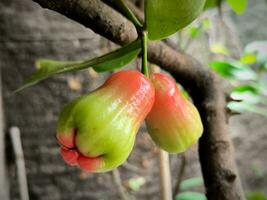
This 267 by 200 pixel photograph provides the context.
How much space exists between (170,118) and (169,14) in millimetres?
96

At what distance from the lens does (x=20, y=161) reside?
3.60ft

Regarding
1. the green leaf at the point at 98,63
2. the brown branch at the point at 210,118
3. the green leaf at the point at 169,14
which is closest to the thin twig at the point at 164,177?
the brown branch at the point at 210,118

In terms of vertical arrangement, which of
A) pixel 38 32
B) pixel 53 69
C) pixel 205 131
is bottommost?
pixel 38 32

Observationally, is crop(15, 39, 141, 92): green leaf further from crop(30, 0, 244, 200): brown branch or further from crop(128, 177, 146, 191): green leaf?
crop(128, 177, 146, 191): green leaf

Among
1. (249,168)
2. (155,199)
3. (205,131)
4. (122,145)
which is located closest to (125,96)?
(122,145)

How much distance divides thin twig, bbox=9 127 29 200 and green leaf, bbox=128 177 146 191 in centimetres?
32

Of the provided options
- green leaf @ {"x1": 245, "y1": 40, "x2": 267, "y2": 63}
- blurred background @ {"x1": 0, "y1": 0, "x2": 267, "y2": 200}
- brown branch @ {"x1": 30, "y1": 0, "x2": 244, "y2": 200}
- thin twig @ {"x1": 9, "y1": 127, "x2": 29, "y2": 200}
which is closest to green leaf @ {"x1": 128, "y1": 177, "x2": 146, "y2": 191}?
Answer: blurred background @ {"x1": 0, "y1": 0, "x2": 267, "y2": 200}

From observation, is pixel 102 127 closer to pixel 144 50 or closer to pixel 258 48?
pixel 144 50

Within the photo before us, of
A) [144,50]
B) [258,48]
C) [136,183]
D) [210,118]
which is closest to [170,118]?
[144,50]

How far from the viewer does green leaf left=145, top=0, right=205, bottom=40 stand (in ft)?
1.14

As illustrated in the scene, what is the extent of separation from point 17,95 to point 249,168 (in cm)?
97

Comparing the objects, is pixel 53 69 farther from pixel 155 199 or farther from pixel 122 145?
pixel 155 199

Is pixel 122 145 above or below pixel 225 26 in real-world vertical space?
above

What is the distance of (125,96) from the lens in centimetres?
35
